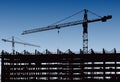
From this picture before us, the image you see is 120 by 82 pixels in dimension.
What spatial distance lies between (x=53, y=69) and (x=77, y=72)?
12949 millimetres

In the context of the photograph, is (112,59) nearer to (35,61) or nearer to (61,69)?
(61,69)

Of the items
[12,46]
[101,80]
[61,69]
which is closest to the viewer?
[101,80]

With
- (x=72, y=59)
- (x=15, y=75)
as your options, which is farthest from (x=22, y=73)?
(x=72, y=59)

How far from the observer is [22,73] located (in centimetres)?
14400

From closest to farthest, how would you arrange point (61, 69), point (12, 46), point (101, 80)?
point (101, 80) < point (61, 69) < point (12, 46)

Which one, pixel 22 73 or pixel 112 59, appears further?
pixel 22 73

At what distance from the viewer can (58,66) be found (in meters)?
142

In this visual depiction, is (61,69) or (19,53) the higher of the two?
(19,53)

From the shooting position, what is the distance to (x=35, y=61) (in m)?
146

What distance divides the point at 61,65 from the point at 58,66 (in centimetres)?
170

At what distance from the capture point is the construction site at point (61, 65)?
134 meters

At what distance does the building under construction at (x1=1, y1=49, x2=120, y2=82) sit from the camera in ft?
441

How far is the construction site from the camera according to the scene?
441 feet

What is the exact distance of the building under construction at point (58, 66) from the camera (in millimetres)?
134500
